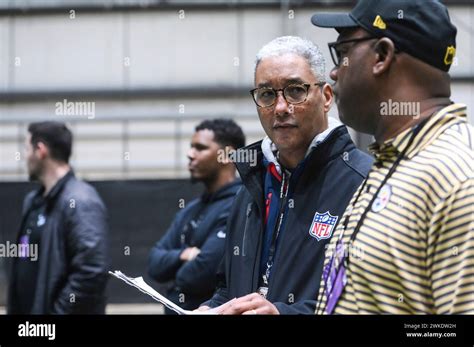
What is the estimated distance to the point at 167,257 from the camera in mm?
3941

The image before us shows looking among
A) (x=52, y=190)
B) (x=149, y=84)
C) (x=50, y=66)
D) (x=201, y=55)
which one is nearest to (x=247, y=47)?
(x=201, y=55)

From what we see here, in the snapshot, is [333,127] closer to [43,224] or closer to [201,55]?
[43,224]

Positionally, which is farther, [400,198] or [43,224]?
[43,224]

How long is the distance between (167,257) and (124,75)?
317 centimetres

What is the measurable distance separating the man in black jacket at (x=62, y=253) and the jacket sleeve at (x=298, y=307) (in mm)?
1957

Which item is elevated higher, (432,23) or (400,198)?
(432,23)

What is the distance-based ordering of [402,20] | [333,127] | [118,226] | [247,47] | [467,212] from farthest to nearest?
[247,47] → [118,226] → [333,127] → [402,20] → [467,212]

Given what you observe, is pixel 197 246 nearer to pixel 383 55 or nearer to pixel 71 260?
pixel 71 260

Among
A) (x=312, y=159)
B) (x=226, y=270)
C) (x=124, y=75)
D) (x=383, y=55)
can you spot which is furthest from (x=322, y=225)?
(x=124, y=75)

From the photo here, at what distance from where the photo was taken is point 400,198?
63.1 inches

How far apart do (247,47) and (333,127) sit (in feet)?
13.2

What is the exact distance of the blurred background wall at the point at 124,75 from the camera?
6.44m

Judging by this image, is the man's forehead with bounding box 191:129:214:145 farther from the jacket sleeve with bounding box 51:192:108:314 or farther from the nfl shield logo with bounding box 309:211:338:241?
the nfl shield logo with bounding box 309:211:338:241

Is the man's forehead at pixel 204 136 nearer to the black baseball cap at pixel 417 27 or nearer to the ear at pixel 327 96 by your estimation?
the ear at pixel 327 96
